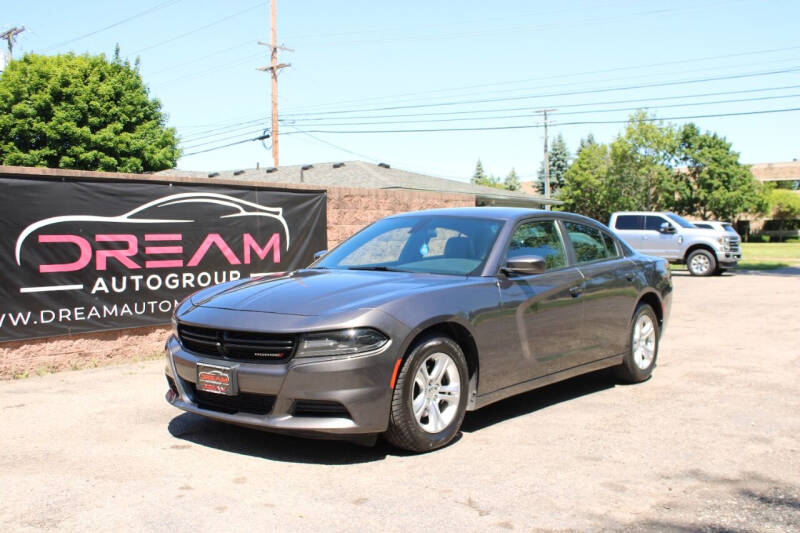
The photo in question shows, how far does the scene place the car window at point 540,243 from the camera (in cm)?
602

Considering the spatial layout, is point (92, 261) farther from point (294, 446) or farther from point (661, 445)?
point (661, 445)

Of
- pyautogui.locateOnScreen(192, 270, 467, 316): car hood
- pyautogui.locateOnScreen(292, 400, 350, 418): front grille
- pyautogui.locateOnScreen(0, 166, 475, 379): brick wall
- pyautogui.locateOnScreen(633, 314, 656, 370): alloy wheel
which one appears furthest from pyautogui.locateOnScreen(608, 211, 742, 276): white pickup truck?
pyautogui.locateOnScreen(292, 400, 350, 418): front grille

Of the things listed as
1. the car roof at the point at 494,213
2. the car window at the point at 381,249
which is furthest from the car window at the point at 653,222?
the car window at the point at 381,249

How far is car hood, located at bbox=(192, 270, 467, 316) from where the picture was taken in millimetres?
4777

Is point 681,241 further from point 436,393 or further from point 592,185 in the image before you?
point 592,185

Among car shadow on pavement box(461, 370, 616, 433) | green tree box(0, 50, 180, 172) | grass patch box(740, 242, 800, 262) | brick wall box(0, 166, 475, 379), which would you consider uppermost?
green tree box(0, 50, 180, 172)

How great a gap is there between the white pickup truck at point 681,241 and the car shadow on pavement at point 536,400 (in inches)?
687

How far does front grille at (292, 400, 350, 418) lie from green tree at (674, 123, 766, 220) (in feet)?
222

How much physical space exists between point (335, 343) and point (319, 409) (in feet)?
1.33

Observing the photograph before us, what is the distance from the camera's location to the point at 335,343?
4574mm

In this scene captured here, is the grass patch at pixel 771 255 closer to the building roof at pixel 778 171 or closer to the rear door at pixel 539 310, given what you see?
the rear door at pixel 539 310

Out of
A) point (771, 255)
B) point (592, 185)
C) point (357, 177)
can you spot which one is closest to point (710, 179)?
point (592, 185)

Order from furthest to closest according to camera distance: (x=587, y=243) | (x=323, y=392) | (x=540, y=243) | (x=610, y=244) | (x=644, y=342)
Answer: (x=644, y=342) → (x=610, y=244) → (x=587, y=243) → (x=540, y=243) → (x=323, y=392)

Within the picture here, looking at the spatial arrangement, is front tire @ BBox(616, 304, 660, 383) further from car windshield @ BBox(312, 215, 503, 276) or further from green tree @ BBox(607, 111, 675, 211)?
green tree @ BBox(607, 111, 675, 211)
